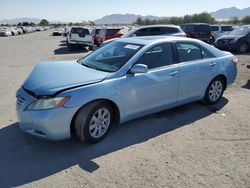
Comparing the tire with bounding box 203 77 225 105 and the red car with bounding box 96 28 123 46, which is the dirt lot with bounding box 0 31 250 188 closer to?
the tire with bounding box 203 77 225 105

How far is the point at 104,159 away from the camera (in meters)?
4.17

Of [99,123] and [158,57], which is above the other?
[158,57]

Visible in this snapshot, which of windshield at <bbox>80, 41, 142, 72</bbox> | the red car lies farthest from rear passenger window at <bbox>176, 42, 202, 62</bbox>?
the red car

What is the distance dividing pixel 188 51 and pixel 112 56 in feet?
5.22

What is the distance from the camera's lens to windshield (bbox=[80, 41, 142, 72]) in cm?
501

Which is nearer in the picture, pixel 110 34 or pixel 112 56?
pixel 112 56

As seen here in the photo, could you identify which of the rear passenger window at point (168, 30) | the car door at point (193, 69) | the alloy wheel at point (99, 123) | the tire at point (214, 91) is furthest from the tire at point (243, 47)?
the alloy wheel at point (99, 123)

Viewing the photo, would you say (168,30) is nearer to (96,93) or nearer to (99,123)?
(99,123)

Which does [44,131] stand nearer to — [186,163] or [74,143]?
[74,143]

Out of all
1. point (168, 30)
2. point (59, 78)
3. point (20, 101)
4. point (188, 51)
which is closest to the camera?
point (20, 101)

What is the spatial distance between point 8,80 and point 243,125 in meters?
7.10

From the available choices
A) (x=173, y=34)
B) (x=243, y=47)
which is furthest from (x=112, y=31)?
(x=243, y=47)

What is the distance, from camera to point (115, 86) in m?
4.61

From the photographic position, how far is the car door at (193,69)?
5.69 metres
